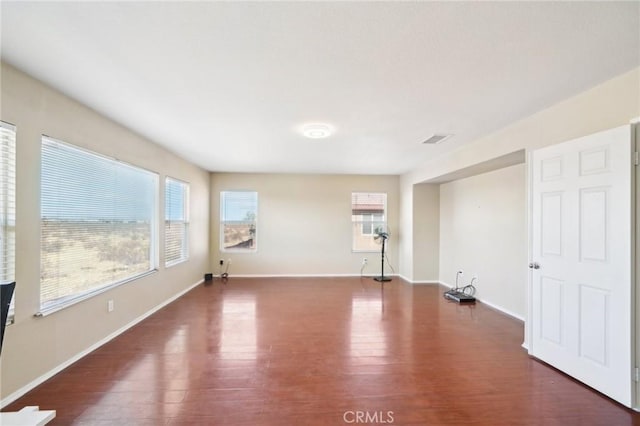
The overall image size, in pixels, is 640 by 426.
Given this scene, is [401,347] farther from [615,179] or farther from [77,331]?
[77,331]

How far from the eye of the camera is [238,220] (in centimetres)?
666

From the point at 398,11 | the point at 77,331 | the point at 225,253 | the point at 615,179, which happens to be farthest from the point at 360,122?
the point at 225,253

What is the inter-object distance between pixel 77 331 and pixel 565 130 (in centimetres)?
495

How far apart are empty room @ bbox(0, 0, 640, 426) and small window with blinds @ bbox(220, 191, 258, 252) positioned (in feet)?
7.91

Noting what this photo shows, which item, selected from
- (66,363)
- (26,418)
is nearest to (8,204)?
(66,363)

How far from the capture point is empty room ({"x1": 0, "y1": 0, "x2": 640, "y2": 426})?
1.63 metres

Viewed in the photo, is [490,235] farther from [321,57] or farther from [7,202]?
[7,202]

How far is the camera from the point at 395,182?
22.4 feet

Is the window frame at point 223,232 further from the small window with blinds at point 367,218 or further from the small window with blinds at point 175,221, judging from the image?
the small window with blinds at point 367,218

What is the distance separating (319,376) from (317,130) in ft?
8.36

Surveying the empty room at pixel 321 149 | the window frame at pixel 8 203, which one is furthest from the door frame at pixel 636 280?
the window frame at pixel 8 203

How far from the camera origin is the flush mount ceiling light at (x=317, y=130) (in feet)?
10.4

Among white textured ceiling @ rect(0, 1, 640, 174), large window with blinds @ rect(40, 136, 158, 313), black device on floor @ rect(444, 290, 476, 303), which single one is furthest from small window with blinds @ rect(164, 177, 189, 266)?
black device on floor @ rect(444, 290, 476, 303)

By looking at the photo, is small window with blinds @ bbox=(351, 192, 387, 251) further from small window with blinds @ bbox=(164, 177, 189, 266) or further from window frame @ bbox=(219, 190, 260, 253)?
small window with blinds @ bbox=(164, 177, 189, 266)
